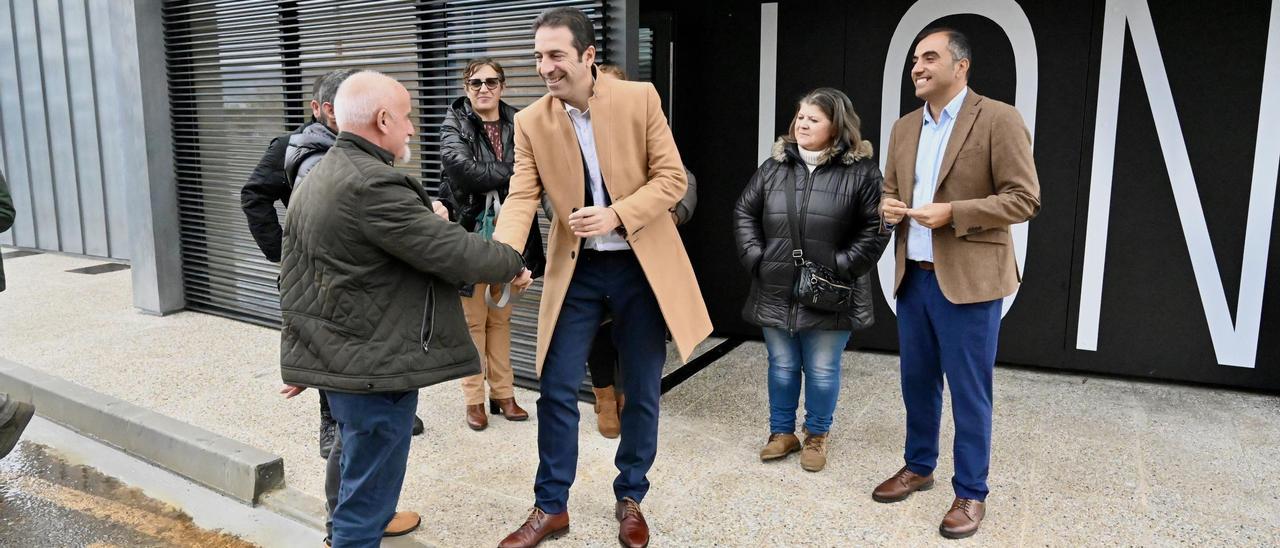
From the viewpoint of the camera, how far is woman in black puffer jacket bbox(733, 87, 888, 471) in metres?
4.07

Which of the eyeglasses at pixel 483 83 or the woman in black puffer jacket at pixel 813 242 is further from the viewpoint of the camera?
the eyeglasses at pixel 483 83

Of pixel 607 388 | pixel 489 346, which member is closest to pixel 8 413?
pixel 489 346

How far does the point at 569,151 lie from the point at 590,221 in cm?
40

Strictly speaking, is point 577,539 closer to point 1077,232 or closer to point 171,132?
point 1077,232

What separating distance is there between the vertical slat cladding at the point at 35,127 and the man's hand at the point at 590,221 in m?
10.5

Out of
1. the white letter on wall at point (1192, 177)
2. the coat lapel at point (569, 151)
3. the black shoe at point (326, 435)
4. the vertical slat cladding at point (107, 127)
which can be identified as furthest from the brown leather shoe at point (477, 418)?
the vertical slat cladding at point (107, 127)

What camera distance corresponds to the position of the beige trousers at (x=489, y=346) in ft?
15.7

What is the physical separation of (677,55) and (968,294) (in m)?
3.69

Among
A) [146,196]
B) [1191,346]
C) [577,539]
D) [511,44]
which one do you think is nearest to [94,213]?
[146,196]

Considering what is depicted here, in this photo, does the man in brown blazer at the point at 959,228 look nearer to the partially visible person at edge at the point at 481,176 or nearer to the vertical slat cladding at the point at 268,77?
the partially visible person at edge at the point at 481,176

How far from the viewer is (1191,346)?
18.0ft

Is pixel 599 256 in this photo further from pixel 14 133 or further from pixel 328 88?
pixel 14 133

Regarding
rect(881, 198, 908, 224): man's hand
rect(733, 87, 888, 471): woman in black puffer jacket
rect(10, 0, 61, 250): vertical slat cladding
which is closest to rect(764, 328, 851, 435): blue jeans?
rect(733, 87, 888, 471): woman in black puffer jacket

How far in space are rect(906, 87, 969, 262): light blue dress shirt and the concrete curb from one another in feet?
9.85
